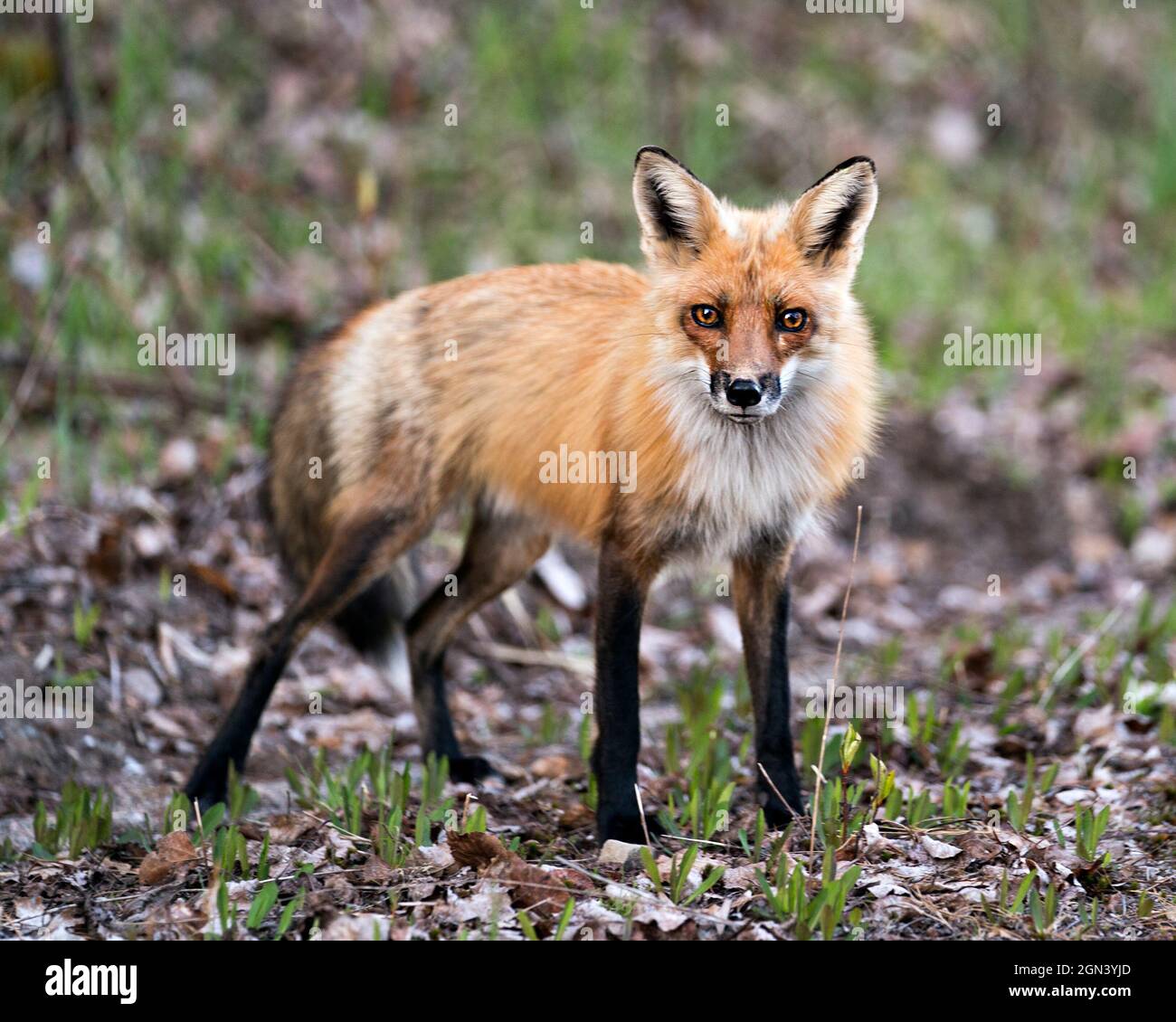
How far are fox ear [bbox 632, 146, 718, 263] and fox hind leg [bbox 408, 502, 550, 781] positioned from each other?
1.40 metres

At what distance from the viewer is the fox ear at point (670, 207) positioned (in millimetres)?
3820

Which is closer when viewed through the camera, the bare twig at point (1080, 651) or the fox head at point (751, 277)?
the fox head at point (751, 277)

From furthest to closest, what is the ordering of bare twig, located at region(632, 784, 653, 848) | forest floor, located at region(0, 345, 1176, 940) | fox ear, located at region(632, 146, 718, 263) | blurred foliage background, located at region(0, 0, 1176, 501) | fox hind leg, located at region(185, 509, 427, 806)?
1. blurred foliage background, located at region(0, 0, 1176, 501)
2. fox hind leg, located at region(185, 509, 427, 806)
3. fox ear, located at region(632, 146, 718, 263)
4. bare twig, located at region(632, 784, 653, 848)
5. forest floor, located at region(0, 345, 1176, 940)

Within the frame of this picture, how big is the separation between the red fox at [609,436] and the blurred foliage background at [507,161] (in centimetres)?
206

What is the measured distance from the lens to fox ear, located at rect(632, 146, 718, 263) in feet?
12.5

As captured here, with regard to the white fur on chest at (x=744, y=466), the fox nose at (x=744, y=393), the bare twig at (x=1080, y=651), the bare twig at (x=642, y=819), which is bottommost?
the bare twig at (x=642, y=819)

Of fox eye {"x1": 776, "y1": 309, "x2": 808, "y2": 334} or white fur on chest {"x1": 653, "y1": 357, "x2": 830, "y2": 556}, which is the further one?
white fur on chest {"x1": 653, "y1": 357, "x2": 830, "y2": 556}

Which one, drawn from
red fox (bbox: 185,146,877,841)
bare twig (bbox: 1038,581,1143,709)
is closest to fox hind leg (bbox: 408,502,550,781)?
red fox (bbox: 185,146,877,841)

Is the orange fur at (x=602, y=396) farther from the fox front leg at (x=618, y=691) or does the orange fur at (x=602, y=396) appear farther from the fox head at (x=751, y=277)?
the fox front leg at (x=618, y=691)

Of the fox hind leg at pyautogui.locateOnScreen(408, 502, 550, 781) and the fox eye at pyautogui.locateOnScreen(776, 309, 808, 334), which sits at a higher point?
the fox eye at pyautogui.locateOnScreen(776, 309, 808, 334)

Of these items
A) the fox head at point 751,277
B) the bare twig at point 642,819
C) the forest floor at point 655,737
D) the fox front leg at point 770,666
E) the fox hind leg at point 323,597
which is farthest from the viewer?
the fox hind leg at point 323,597

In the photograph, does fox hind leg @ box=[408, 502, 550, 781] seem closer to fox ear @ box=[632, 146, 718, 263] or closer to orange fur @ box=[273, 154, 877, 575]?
orange fur @ box=[273, 154, 877, 575]

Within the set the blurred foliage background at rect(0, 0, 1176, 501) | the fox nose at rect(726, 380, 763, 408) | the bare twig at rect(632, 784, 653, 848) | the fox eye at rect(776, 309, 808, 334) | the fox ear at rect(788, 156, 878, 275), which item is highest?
the blurred foliage background at rect(0, 0, 1176, 501)

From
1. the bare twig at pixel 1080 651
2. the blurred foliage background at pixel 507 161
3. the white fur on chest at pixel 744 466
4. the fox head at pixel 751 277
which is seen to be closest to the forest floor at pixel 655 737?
the bare twig at pixel 1080 651
